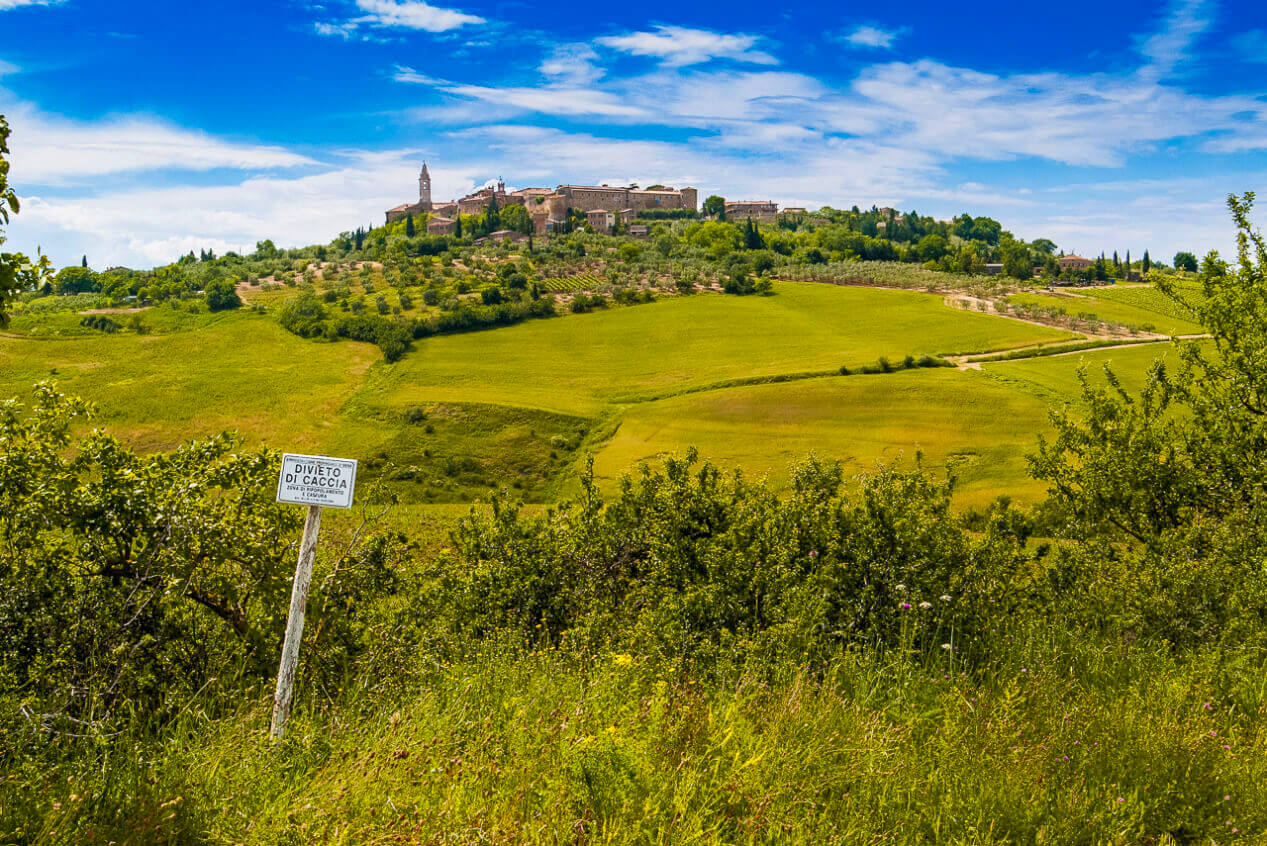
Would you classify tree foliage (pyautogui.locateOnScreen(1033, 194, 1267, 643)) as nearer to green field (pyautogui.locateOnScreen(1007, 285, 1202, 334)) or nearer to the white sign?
the white sign

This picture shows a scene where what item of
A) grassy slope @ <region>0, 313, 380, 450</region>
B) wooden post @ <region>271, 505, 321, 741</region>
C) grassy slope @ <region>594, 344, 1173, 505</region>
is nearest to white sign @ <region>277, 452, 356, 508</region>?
wooden post @ <region>271, 505, 321, 741</region>

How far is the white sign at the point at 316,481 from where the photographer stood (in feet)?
16.9

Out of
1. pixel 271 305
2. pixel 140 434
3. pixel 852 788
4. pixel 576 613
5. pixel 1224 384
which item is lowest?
pixel 140 434

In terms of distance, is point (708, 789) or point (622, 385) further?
point (622, 385)

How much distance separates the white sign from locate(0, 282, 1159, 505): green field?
44495 millimetres

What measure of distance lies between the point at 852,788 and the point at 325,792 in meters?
2.87

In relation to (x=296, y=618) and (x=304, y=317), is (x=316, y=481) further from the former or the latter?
(x=304, y=317)

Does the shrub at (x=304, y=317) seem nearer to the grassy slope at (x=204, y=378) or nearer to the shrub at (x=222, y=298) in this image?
the grassy slope at (x=204, y=378)

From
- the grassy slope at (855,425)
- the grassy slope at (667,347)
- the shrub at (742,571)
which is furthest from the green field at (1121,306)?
the shrub at (742,571)

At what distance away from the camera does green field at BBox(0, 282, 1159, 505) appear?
6344 centimetres

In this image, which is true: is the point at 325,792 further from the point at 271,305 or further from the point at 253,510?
the point at 271,305

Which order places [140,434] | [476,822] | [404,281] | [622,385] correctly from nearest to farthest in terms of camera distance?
[476,822]
[140,434]
[622,385]
[404,281]

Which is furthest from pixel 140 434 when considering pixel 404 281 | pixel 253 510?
pixel 253 510

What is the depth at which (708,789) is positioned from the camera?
13.2 ft
